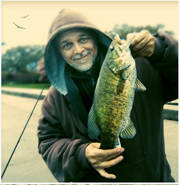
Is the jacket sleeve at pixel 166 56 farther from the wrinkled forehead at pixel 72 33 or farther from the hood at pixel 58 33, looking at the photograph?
the wrinkled forehead at pixel 72 33

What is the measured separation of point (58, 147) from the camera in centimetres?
89

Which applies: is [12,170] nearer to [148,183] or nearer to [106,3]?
[148,183]

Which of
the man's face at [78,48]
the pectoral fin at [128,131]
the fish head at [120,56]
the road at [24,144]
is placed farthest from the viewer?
the road at [24,144]

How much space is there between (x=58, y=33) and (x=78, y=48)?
124mm

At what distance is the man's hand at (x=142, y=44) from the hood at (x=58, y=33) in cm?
21

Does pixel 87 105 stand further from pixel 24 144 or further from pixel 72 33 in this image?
pixel 24 144

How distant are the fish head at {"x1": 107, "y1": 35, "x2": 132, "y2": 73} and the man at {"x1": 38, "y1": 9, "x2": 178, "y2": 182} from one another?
190 mm

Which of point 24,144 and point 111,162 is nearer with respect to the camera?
point 111,162

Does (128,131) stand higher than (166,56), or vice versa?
(166,56)

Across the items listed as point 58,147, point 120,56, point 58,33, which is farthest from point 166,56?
point 58,147

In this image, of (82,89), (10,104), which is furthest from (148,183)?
(10,104)

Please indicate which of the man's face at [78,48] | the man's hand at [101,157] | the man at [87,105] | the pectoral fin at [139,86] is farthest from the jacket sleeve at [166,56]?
the man's hand at [101,157]

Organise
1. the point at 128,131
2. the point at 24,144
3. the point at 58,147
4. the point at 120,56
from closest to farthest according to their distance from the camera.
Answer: the point at 120,56, the point at 128,131, the point at 58,147, the point at 24,144

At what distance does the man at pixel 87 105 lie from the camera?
816mm
